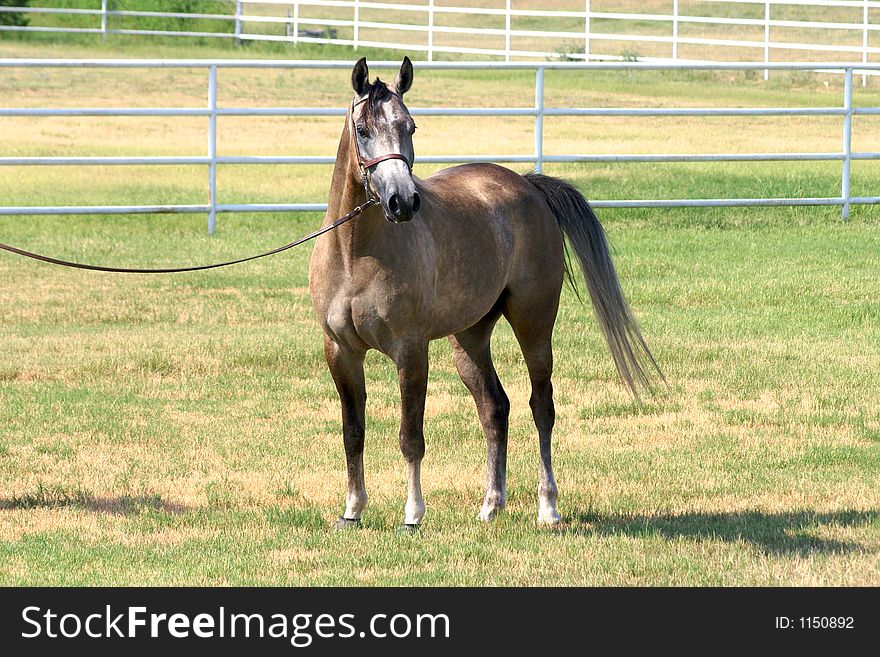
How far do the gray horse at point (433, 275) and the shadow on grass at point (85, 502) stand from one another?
3.26 ft

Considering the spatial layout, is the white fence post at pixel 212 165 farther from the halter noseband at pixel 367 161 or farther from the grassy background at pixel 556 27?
the grassy background at pixel 556 27

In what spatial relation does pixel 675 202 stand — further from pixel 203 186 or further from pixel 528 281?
pixel 528 281

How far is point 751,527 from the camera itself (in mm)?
6301

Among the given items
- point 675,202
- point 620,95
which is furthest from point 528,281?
point 620,95

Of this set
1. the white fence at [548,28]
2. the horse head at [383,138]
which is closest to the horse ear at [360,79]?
the horse head at [383,138]

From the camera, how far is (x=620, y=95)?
28141 mm

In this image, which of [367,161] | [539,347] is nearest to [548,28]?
[539,347]

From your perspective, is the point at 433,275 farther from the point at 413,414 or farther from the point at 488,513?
the point at 488,513

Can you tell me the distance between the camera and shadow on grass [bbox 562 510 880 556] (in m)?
6.00

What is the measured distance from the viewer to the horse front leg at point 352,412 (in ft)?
20.0

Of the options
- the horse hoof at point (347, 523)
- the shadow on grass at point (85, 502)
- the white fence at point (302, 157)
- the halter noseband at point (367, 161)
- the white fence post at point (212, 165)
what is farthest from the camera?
→ the white fence post at point (212, 165)

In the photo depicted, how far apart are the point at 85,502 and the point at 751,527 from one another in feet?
10.2

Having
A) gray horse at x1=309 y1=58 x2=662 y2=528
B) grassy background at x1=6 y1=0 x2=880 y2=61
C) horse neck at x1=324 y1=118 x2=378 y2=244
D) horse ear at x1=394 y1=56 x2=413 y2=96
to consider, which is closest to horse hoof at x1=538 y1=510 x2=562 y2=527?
gray horse at x1=309 y1=58 x2=662 y2=528

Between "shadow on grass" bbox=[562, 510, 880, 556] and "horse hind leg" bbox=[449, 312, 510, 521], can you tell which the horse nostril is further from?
"shadow on grass" bbox=[562, 510, 880, 556]
